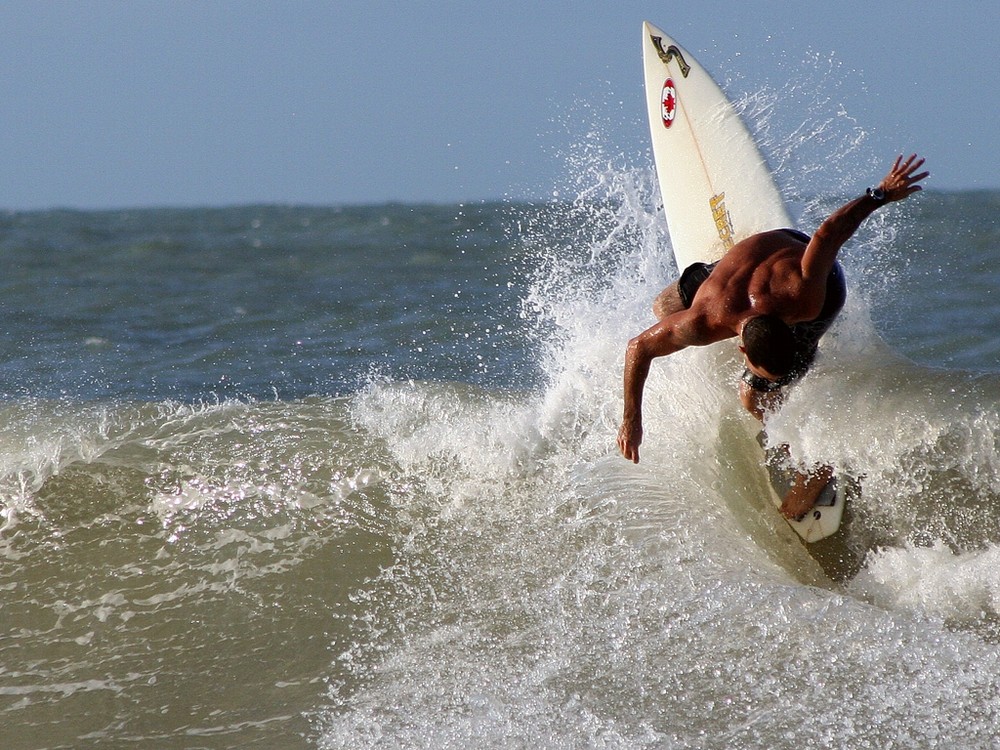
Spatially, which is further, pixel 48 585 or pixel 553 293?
pixel 553 293

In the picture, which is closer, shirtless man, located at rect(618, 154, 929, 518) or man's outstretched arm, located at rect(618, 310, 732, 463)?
shirtless man, located at rect(618, 154, 929, 518)

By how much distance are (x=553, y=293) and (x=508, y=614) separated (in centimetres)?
248

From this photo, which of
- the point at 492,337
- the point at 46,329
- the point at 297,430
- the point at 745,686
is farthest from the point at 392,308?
the point at 745,686

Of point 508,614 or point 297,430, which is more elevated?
point 297,430

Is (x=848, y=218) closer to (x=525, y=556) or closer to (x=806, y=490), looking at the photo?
(x=806, y=490)

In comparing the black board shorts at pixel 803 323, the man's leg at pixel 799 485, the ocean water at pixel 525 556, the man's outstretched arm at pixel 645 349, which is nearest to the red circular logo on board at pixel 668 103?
the ocean water at pixel 525 556

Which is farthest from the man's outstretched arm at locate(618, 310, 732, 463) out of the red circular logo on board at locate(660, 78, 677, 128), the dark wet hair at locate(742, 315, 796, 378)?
the red circular logo on board at locate(660, 78, 677, 128)

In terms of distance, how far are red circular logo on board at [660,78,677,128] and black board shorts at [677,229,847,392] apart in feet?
5.11

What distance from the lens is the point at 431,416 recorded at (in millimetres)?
5066

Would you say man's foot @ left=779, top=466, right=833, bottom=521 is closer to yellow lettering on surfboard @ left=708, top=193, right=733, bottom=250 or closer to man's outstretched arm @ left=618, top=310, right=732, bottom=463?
man's outstretched arm @ left=618, top=310, right=732, bottom=463

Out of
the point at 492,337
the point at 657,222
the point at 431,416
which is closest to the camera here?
the point at 431,416

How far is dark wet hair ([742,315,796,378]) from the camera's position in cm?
370

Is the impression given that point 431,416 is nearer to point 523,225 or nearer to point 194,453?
point 194,453

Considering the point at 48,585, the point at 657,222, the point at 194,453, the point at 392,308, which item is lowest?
the point at 48,585
